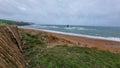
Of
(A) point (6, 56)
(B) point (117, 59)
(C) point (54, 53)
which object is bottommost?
(B) point (117, 59)

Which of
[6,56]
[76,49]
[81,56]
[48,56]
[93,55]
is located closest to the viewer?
[6,56]

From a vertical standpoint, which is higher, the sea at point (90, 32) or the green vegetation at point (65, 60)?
the green vegetation at point (65, 60)

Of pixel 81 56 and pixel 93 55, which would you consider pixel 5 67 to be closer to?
pixel 81 56

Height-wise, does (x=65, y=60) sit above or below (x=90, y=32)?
above

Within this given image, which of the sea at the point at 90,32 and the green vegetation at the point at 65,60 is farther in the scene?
the sea at the point at 90,32

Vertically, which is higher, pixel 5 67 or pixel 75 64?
pixel 5 67

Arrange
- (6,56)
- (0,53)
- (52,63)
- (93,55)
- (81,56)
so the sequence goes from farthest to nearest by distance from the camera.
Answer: (93,55) < (81,56) < (52,63) < (6,56) < (0,53)

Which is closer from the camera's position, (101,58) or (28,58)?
(28,58)

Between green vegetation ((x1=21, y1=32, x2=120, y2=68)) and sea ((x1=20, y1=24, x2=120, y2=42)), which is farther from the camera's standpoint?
sea ((x1=20, y1=24, x2=120, y2=42))

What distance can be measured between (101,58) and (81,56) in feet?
3.71

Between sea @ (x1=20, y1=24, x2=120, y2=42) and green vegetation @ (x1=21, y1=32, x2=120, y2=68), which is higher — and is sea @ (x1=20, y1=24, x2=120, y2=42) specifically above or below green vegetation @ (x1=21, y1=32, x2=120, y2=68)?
below

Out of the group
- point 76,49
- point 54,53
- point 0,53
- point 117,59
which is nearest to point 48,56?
point 54,53

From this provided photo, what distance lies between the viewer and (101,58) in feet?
29.5

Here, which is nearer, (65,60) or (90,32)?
(65,60)
